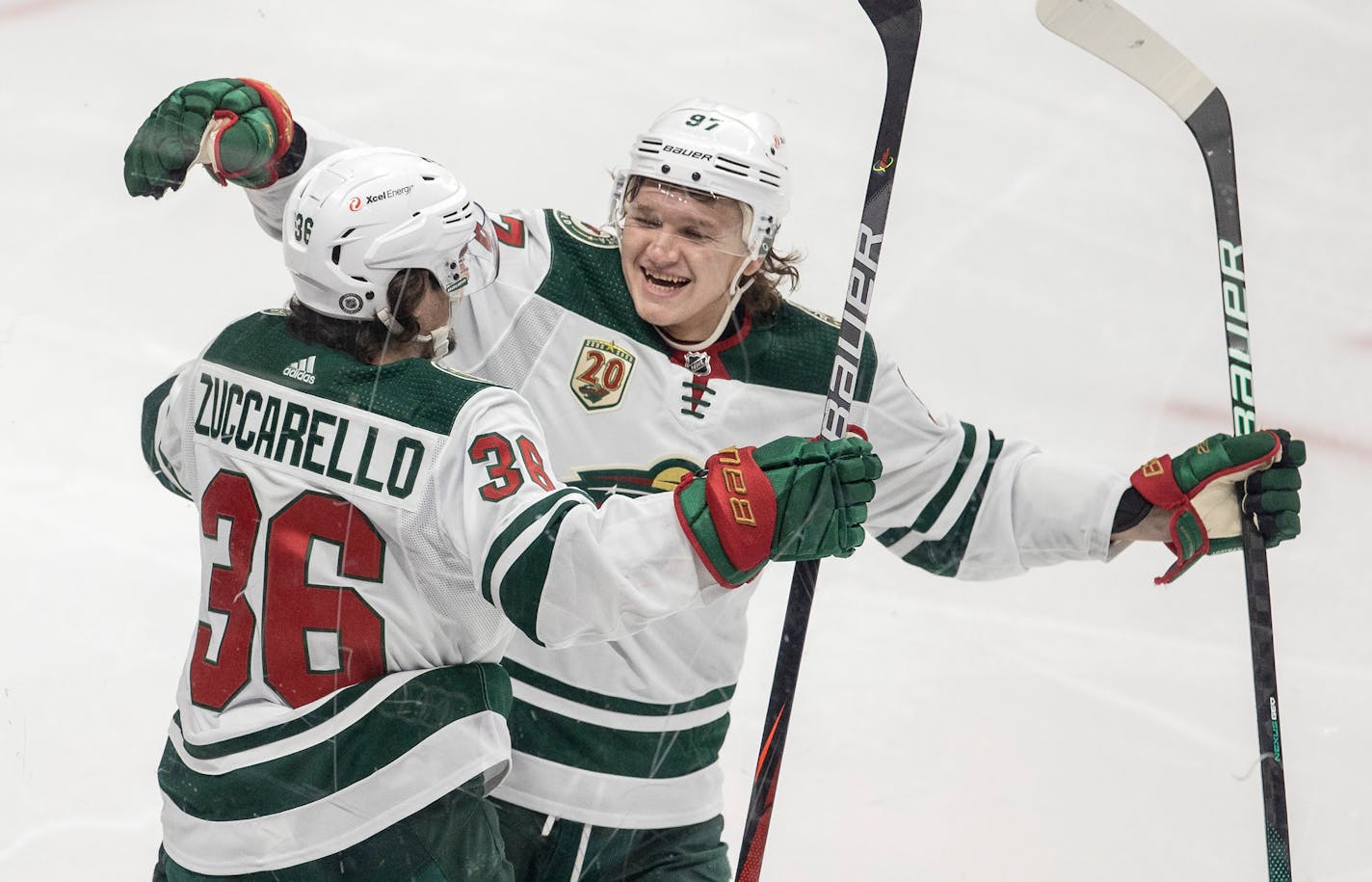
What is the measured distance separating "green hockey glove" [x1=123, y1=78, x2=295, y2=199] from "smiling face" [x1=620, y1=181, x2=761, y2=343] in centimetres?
46

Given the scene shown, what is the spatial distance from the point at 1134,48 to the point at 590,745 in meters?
1.32

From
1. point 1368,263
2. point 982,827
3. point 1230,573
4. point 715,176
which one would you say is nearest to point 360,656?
point 715,176

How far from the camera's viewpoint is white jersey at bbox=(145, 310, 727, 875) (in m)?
1.59

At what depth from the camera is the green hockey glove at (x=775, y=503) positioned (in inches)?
63.6

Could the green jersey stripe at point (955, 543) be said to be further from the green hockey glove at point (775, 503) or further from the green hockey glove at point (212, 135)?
the green hockey glove at point (212, 135)

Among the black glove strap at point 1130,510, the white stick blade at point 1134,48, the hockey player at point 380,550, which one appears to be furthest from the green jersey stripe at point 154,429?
the white stick blade at point 1134,48

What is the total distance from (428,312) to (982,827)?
1.49 metres

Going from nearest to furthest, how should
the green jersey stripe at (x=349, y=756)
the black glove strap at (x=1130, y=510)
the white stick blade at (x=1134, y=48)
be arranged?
the green jersey stripe at (x=349, y=756), the black glove strap at (x=1130, y=510), the white stick blade at (x=1134, y=48)

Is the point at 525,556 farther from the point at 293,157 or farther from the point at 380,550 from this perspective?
the point at 293,157

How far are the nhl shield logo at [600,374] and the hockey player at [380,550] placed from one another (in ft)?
1.21

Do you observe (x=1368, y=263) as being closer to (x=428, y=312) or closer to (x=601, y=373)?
(x=601, y=373)

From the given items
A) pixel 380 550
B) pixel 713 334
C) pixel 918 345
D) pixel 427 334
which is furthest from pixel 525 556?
pixel 918 345

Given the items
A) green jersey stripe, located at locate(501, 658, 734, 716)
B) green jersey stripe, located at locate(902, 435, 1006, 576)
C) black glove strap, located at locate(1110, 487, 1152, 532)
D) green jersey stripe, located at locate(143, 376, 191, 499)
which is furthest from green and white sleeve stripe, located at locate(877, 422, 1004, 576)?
green jersey stripe, located at locate(143, 376, 191, 499)

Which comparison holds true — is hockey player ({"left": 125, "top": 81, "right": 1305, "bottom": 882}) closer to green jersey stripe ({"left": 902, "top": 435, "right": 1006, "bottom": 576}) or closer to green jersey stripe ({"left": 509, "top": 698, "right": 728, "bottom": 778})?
green jersey stripe ({"left": 509, "top": 698, "right": 728, "bottom": 778})
